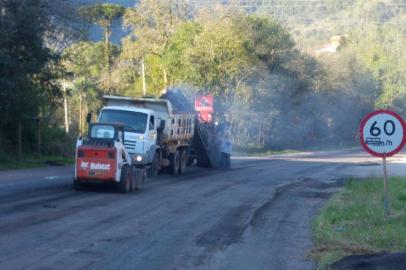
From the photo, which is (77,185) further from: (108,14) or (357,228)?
(108,14)

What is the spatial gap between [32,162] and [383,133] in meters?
23.5

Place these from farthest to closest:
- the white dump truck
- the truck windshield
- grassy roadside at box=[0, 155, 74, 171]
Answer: grassy roadside at box=[0, 155, 74, 171]
the truck windshield
the white dump truck

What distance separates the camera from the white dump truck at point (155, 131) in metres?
27.4

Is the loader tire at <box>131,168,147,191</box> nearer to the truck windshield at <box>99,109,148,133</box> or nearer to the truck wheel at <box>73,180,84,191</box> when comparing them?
the truck wheel at <box>73,180,84,191</box>

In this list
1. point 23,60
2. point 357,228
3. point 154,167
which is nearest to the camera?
point 357,228

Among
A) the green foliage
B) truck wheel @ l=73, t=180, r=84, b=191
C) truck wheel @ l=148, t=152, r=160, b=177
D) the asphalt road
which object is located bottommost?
the asphalt road

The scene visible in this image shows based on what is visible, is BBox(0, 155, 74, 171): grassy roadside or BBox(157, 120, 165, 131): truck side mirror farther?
BBox(0, 155, 74, 171): grassy roadside

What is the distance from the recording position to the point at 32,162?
117ft

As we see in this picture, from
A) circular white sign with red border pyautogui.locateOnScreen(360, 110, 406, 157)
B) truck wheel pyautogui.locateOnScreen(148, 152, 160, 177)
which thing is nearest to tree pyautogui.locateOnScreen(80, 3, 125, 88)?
truck wheel pyautogui.locateOnScreen(148, 152, 160, 177)

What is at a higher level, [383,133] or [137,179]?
[383,133]

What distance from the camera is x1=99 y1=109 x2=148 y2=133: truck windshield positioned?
1085 inches

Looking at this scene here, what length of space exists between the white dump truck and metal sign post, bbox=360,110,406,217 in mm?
13146

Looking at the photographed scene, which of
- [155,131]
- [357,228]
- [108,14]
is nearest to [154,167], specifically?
[155,131]

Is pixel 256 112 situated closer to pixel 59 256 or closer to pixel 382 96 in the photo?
pixel 382 96
